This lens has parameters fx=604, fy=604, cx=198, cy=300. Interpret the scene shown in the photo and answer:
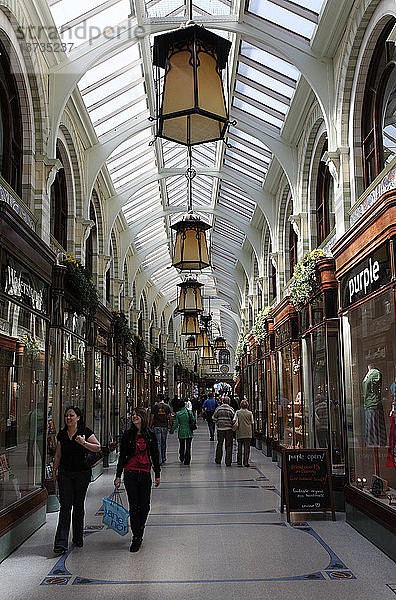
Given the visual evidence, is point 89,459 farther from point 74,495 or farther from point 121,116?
point 121,116

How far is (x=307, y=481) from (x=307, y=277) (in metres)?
3.19

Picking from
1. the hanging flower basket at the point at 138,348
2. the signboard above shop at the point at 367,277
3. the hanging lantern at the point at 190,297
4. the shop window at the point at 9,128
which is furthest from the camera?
the hanging flower basket at the point at 138,348

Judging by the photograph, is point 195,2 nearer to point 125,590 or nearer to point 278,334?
point 278,334

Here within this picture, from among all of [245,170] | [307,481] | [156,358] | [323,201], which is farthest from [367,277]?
[156,358]

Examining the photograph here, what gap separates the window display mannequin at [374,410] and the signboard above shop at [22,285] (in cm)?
437

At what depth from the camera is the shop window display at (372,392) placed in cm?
649

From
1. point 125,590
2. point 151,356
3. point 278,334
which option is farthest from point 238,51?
point 151,356

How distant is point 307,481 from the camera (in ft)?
26.1

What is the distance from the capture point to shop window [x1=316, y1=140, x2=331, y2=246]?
1084 cm

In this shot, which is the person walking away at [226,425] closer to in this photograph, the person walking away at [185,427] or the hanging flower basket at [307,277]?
the person walking away at [185,427]

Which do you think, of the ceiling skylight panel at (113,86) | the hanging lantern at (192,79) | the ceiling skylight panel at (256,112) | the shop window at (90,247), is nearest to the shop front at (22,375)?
the hanging lantern at (192,79)

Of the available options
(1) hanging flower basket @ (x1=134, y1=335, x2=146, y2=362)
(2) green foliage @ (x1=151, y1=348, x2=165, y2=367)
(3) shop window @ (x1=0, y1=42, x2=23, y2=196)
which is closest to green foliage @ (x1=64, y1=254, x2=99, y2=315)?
(3) shop window @ (x1=0, y1=42, x2=23, y2=196)

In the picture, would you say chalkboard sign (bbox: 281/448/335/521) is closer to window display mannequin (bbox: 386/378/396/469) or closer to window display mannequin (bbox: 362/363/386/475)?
window display mannequin (bbox: 362/363/386/475)

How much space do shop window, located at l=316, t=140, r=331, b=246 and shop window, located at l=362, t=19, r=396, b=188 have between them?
7.63ft
